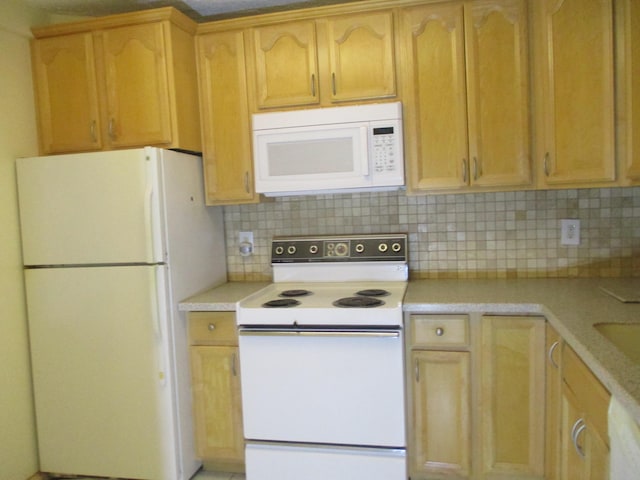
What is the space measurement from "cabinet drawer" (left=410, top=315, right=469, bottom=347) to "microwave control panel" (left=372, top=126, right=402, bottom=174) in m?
0.70

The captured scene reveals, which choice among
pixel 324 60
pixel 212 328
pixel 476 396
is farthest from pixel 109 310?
pixel 476 396

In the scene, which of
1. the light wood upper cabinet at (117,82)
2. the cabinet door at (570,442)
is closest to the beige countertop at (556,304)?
the cabinet door at (570,442)

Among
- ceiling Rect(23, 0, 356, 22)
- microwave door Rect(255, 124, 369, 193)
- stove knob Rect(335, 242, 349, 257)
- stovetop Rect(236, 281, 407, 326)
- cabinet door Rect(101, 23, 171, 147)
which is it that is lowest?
stovetop Rect(236, 281, 407, 326)

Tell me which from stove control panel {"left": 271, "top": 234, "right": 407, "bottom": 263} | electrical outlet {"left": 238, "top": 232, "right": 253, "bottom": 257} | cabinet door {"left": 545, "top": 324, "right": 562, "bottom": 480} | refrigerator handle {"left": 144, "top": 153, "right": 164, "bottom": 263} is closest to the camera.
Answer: cabinet door {"left": 545, "top": 324, "right": 562, "bottom": 480}

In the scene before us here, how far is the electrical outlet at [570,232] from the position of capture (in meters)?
2.32

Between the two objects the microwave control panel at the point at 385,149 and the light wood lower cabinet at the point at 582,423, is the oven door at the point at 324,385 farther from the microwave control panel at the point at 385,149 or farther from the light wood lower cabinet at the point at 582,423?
the microwave control panel at the point at 385,149

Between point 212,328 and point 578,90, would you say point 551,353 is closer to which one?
point 578,90

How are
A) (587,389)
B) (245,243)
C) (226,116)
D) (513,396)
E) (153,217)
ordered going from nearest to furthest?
1. (587,389)
2. (513,396)
3. (153,217)
4. (226,116)
5. (245,243)

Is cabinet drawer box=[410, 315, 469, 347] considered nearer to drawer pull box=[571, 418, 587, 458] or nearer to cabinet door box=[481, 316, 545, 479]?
cabinet door box=[481, 316, 545, 479]

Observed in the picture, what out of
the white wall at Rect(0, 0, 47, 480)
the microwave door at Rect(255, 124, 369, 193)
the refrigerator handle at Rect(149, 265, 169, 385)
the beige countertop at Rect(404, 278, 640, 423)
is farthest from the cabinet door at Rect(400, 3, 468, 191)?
the white wall at Rect(0, 0, 47, 480)

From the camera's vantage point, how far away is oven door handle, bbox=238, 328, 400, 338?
6.29ft

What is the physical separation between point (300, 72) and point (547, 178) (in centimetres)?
126

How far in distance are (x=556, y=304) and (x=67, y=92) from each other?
8.06 feet

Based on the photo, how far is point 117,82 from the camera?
2.26 m
